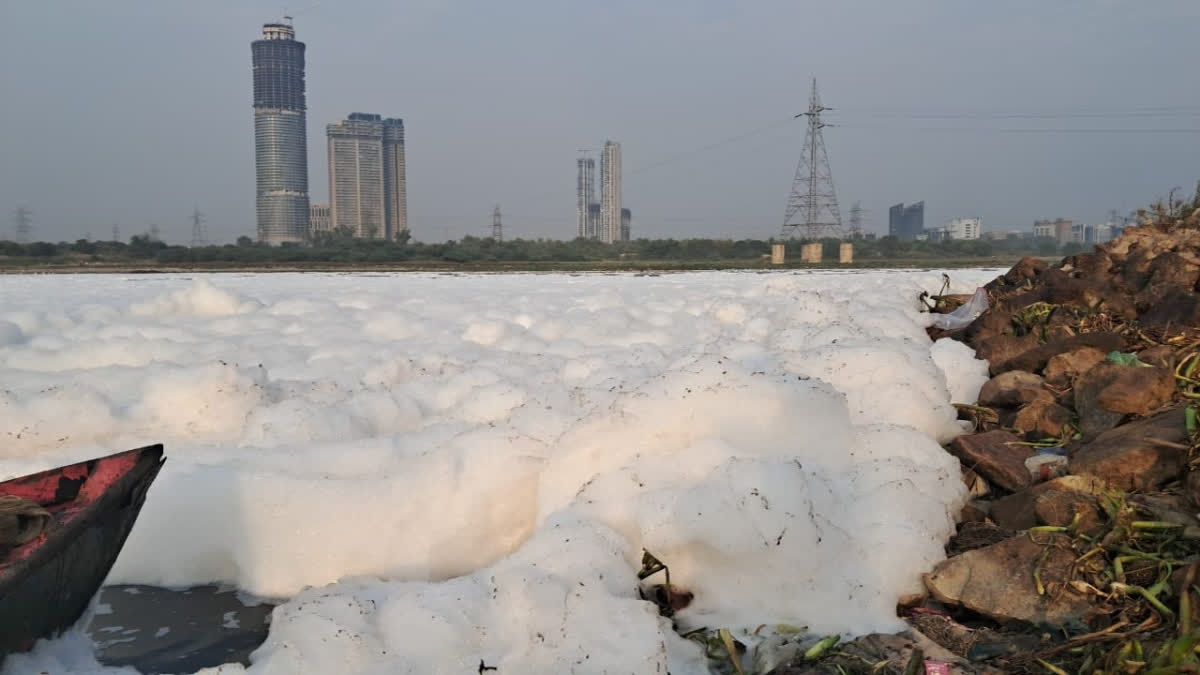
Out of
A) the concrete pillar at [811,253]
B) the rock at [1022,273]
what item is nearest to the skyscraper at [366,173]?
the concrete pillar at [811,253]

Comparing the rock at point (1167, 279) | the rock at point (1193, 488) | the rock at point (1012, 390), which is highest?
the rock at point (1167, 279)

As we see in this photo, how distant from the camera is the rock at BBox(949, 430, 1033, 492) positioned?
3660 millimetres

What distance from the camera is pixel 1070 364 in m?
4.57

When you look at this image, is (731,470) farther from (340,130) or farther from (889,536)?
(340,130)

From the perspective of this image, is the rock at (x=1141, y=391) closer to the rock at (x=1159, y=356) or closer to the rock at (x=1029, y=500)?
the rock at (x=1159, y=356)

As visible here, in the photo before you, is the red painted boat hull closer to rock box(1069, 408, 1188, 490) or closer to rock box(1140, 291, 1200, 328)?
rock box(1069, 408, 1188, 490)

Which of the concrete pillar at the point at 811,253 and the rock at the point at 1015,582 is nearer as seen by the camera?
the rock at the point at 1015,582

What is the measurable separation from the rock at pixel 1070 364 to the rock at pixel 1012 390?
0.07 m

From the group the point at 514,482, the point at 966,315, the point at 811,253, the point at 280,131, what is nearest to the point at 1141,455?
the point at 514,482

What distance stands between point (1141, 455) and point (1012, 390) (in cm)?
135

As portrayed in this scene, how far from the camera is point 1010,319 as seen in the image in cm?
571

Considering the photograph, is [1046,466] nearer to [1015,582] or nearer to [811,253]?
[1015,582]

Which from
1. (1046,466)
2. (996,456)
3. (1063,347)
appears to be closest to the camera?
(1046,466)

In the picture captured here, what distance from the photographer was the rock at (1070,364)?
4.52 m
